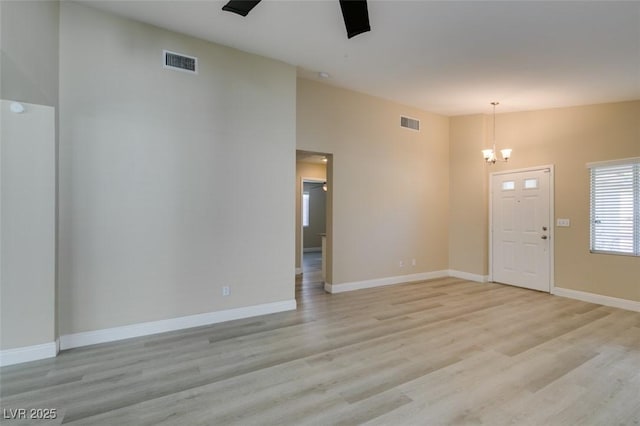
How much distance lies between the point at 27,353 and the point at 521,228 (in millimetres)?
7159

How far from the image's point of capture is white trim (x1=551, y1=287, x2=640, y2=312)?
15.0 feet

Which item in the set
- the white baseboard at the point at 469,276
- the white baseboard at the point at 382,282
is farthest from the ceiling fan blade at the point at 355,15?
the white baseboard at the point at 469,276

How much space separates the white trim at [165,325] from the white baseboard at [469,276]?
3.91 m

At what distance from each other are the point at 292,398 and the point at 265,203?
2.51 metres

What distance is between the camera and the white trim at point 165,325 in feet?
10.5

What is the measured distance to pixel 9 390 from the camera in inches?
96.0

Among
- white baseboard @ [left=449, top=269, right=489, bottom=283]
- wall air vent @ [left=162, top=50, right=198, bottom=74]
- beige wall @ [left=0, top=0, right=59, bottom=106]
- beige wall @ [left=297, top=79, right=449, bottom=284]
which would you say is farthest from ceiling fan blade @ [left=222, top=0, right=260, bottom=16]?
white baseboard @ [left=449, top=269, right=489, bottom=283]

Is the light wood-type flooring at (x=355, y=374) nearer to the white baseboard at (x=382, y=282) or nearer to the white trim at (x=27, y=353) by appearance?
the white trim at (x=27, y=353)

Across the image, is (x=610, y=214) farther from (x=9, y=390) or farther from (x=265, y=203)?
(x=9, y=390)

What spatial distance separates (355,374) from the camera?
106 inches

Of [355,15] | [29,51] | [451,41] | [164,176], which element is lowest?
[164,176]

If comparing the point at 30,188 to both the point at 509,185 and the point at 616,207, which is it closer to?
the point at 509,185

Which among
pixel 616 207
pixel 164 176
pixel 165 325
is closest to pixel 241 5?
pixel 164 176

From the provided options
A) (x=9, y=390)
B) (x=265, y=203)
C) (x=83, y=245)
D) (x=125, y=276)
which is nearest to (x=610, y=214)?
(x=265, y=203)
